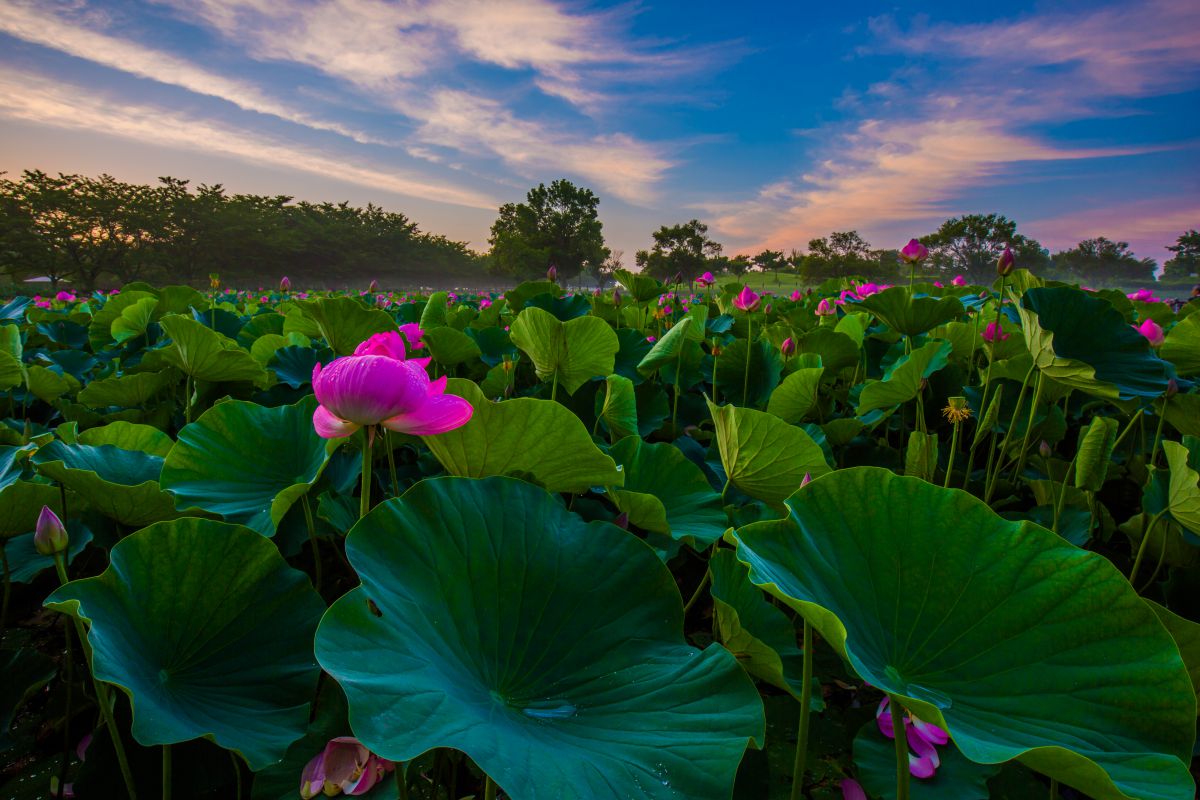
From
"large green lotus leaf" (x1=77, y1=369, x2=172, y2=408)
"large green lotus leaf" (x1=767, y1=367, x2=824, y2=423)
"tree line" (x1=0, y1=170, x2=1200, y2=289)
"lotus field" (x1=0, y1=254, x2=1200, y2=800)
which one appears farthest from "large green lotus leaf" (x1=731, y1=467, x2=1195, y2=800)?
"tree line" (x1=0, y1=170, x2=1200, y2=289)

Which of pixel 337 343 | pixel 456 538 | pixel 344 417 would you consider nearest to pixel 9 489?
pixel 344 417

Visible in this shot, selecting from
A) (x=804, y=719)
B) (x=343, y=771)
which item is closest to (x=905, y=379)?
(x=804, y=719)

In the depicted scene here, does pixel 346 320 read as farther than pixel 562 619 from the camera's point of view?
Yes

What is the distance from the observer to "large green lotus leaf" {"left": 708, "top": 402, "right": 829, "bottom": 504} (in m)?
0.75

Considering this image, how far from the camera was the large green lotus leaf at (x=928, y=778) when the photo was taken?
0.63 metres

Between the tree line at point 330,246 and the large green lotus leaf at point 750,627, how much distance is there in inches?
591

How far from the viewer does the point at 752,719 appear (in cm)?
43

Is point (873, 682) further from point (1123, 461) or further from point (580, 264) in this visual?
point (580, 264)

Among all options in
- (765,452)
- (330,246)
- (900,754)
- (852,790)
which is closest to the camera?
(900,754)

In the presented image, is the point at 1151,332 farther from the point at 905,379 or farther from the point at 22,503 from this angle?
the point at 22,503

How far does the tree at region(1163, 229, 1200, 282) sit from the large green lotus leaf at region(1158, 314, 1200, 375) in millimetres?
29074

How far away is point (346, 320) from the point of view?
128cm

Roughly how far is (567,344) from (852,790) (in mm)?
807

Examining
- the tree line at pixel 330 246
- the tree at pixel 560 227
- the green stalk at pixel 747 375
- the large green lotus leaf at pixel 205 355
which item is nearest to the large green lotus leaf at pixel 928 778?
the green stalk at pixel 747 375
